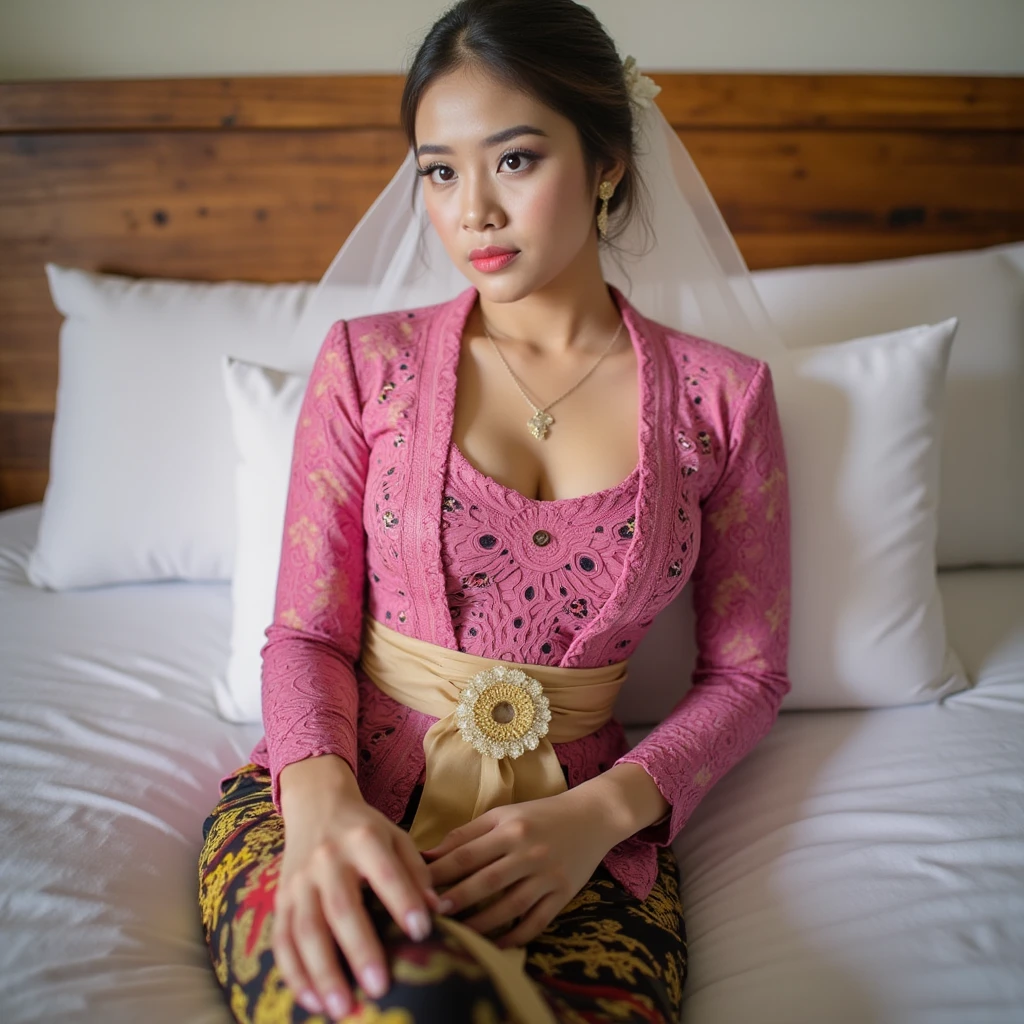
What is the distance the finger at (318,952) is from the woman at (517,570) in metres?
0.04

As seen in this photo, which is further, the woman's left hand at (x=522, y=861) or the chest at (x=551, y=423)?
the chest at (x=551, y=423)

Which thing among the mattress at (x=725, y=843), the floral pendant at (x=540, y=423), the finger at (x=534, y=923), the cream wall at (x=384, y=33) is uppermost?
the cream wall at (x=384, y=33)

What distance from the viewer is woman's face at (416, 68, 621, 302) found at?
0.96 metres

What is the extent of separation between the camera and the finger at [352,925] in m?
0.66

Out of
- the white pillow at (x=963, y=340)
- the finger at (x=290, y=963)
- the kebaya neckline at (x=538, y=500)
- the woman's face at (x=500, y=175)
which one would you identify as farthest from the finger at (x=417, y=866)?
the white pillow at (x=963, y=340)

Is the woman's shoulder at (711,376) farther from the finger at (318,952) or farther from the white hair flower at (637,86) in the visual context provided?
the finger at (318,952)

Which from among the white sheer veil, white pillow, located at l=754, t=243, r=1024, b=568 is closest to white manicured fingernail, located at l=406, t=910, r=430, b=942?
the white sheer veil

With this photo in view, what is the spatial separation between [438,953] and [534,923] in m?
0.17

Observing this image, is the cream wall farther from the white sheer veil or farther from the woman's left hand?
the woman's left hand

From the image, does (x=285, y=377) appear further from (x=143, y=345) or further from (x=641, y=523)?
(x=641, y=523)

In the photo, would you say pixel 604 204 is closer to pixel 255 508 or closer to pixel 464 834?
pixel 255 508

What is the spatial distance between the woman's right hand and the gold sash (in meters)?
0.13

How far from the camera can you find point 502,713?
97 cm

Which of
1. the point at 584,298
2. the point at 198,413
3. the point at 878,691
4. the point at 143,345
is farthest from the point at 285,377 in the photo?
the point at 878,691
